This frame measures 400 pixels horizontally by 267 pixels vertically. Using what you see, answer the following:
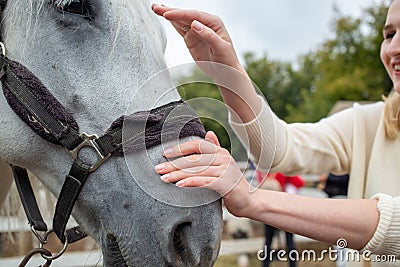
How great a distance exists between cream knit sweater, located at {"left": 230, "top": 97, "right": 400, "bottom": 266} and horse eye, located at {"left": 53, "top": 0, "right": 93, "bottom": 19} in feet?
2.37

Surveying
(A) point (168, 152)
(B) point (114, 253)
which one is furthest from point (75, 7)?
(B) point (114, 253)

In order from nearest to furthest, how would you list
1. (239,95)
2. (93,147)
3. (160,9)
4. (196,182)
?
(196,182) → (93,147) → (160,9) → (239,95)

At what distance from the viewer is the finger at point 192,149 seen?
1.44m

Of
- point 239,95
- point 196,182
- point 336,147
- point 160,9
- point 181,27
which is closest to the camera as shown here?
point 196,182

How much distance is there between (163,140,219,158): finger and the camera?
1444 millimetres

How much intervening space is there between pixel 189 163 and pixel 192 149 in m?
0.04

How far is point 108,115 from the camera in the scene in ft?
5.08

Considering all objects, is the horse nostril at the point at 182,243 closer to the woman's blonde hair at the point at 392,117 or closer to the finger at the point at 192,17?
the finger at the point at 192,17

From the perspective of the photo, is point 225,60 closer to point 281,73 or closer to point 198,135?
point 198,135

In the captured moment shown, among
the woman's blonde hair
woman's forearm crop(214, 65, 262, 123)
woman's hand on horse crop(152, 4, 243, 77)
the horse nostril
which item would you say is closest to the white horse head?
the horse nostril

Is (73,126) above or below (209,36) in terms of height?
below

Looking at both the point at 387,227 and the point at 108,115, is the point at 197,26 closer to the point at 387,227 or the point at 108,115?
the point at 108,115

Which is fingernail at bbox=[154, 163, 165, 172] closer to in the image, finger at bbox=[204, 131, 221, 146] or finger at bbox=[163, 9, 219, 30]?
finger at bbox=[204, 131, 221, 146]

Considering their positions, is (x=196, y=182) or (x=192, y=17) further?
(x=192, y=17)
